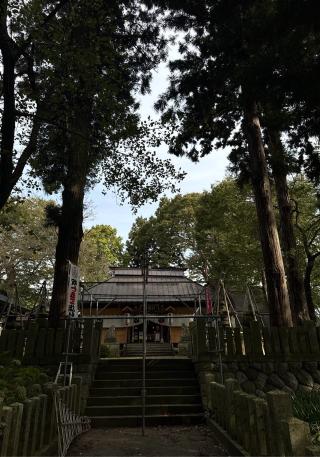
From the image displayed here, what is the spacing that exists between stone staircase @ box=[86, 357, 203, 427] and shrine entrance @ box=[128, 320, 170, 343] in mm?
12804

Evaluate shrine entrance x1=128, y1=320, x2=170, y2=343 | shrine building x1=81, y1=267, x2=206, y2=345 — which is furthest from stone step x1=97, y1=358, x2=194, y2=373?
shrine entrance x1=128, y1=320, x2=170, y2=343

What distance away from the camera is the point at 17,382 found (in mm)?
5012

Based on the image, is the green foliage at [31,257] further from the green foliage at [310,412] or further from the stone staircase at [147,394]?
the green foliage at [310,412]

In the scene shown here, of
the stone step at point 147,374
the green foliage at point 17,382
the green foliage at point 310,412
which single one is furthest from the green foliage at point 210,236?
the green foliage at point 17,382

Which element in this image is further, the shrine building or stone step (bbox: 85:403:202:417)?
the shrine building

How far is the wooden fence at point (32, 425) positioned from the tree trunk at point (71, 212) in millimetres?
3838

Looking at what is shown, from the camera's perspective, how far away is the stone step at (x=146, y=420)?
6.93 metres

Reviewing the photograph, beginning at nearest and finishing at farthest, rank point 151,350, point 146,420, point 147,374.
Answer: point 146,420
point 147,374
point 151,350

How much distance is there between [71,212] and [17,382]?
17.0 feet

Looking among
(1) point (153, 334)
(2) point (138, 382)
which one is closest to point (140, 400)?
(2) point (138, 382)

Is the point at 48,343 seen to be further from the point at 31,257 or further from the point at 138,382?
the point at 31,257

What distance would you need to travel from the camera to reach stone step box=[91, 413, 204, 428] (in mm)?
6926

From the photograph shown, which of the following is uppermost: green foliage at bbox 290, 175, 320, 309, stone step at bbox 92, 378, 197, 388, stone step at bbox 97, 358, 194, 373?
green foliage at bbox 290, 175, 320, 309

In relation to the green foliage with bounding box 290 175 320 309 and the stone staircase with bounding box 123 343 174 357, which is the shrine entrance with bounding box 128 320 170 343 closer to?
the stone staircase with bounding box 123 343 174 357
